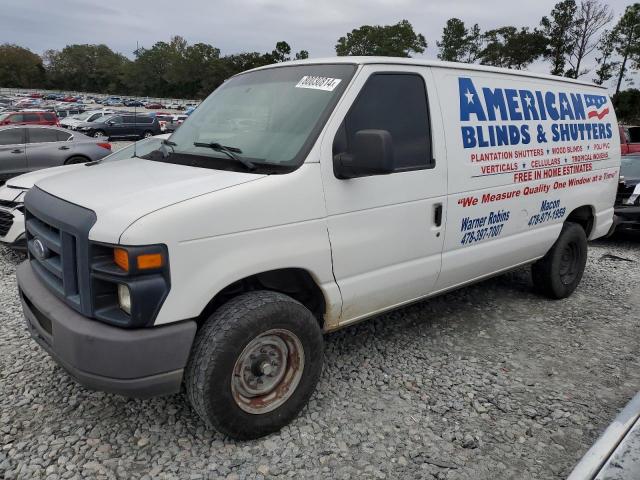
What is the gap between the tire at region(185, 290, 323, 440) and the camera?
2.54 meters

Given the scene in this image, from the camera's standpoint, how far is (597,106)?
17.1 ft

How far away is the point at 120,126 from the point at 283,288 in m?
27.5

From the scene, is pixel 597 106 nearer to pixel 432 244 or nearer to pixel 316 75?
pixel 432 244

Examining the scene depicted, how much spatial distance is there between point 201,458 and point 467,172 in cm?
258

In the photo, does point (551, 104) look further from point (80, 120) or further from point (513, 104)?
point (80, 120)

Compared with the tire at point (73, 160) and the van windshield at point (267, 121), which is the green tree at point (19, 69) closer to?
the tire at point (73, 160)

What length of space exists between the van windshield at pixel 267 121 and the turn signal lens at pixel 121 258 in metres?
0.85

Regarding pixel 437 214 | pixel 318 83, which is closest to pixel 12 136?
pixel 318 83

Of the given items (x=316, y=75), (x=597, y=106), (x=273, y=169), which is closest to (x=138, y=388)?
(x=273, y=169)

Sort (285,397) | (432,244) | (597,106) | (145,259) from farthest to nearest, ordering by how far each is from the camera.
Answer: (597,106)
(432,244)
(285,397)
(145,259)

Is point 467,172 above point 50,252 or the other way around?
above

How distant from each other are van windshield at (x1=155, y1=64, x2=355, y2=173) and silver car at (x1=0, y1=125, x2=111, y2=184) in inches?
364

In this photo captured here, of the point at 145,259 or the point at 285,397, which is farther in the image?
the point at 285,397

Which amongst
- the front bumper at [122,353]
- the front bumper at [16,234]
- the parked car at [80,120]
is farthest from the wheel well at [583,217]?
the parked car at [80,120]
